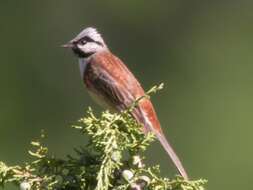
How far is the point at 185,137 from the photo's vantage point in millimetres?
18031

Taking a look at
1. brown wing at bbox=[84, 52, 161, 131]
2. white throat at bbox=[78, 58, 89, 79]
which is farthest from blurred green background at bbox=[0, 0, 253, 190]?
brown wing at bbox=[84, 52, 161, 131]

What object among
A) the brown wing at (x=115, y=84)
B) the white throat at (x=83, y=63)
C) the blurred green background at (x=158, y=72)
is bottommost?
the brown wing at (x=115, y=84)

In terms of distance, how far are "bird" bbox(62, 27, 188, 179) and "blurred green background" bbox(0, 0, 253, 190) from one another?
21.6 ft

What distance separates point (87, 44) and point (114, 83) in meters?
0.47

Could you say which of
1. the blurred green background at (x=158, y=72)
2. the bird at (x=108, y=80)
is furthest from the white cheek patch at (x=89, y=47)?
the blurred green background at (x=158, y=72)

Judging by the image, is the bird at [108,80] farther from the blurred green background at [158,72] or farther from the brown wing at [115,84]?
the blurred green background at [158,72]

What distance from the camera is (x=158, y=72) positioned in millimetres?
A: 20766

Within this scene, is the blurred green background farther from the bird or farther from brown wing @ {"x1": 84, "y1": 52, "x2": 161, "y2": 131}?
brown wing @ {"x1": 84, "y1": 52, "x2": 161, "y2": 131}

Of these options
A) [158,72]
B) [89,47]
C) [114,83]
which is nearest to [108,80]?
[114,83]

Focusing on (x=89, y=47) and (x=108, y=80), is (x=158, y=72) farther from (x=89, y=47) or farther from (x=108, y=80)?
(x=108, y=80)

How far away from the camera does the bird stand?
7734mm

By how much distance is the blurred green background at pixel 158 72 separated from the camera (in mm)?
17438

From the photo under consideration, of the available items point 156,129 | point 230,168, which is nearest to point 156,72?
point 230,168

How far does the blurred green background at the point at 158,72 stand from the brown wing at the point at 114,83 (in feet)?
22.0
